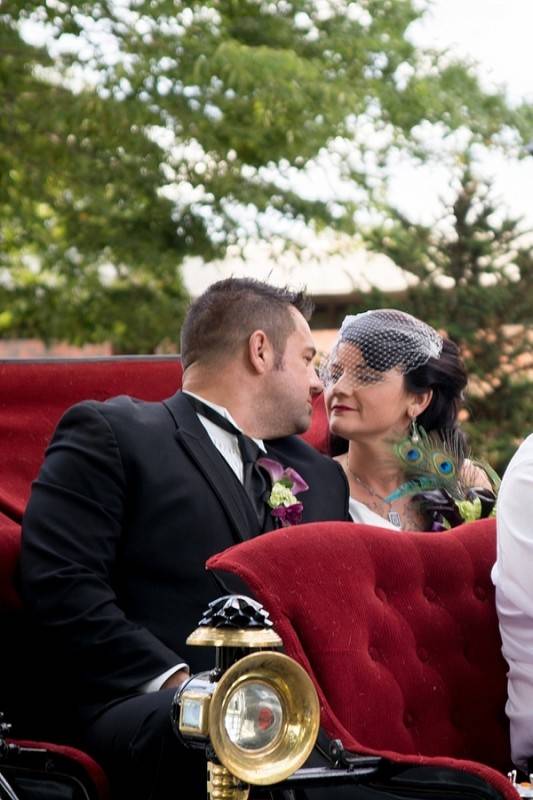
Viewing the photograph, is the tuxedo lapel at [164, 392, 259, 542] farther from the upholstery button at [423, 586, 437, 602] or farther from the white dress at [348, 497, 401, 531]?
the white dress at [348, 497, 401, 531]

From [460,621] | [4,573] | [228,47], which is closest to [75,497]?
[4,573]

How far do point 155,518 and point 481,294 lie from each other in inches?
290

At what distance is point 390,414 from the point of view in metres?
4.88

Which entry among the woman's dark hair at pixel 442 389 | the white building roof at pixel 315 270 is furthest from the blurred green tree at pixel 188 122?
the woman's dark hair at pixel 442 389

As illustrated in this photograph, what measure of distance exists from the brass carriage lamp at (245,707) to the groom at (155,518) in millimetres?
877

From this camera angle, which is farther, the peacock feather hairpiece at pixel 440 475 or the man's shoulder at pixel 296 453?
the peacock feather hairpiece at pixel 440 475

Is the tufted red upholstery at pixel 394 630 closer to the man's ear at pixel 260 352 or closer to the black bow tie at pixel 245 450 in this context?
the black bow tie at pixel 245 450

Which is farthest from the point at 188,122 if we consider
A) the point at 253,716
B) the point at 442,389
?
the point at 253,716

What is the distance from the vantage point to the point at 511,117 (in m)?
11.1

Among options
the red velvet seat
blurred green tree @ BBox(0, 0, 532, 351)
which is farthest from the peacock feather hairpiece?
blurred green tree @ BBox(0, 0, 532, 351)

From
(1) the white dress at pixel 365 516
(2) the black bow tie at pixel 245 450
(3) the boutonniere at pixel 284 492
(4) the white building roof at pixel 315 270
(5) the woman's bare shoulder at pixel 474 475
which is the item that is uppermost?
(2) the black bow tie at pixel 245 450

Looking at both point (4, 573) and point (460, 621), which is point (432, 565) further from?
point (4, 573)

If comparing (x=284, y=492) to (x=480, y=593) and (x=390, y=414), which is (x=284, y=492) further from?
(x=390, y=414)

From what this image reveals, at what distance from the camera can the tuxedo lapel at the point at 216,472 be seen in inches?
153
